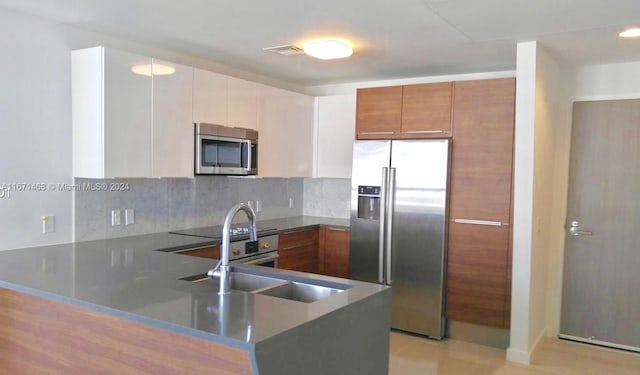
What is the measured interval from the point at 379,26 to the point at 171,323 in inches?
89.7

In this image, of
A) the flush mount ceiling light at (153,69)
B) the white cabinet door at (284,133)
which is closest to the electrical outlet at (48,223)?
the flush mount ceiling light at (153,69)

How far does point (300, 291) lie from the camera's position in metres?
2.33

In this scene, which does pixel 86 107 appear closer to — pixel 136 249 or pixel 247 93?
pixel 136 249

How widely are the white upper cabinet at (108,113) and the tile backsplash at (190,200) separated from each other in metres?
0.30

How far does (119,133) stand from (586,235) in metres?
3.80

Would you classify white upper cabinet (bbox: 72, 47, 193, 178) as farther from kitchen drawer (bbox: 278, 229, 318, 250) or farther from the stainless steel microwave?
kitchen drawer (bbox: 278, 229, 318, 250)

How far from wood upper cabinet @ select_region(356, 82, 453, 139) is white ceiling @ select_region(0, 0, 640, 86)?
24cm

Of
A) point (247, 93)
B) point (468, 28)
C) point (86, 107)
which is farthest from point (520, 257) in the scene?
point (86, 107)

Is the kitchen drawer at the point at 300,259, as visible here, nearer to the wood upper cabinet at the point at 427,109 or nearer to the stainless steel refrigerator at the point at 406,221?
the stainless steel refrigerator at the point at 406,221

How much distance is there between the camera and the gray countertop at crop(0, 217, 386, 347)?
1.67 metres

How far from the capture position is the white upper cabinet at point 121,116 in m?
3.20

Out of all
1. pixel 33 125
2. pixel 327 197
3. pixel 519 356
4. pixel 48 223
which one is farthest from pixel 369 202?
pixel 33 125

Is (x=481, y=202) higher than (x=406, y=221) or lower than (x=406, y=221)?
higher

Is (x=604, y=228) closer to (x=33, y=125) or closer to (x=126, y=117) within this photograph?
(x=126, y=117)
